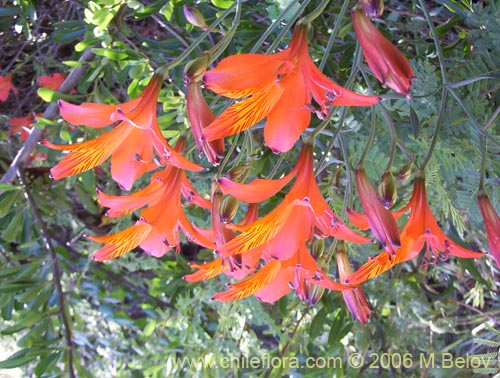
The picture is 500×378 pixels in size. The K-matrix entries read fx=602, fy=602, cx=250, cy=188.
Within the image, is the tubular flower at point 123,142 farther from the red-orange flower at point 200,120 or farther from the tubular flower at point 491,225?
the tubular flower at point 491,225

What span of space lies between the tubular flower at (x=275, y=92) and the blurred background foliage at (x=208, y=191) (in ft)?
0.44

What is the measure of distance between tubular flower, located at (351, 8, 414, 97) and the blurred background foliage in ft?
0.65

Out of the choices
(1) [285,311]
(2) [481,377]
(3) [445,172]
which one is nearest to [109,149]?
(3) [445,172]

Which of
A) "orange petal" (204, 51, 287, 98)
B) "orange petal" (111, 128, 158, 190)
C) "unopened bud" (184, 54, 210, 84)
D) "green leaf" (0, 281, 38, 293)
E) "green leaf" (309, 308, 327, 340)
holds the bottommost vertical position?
"green leaf" (309, 308, 327, 340)

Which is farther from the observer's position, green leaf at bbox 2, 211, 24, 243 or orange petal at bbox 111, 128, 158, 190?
green leaf at bbox 2, 211, 24, 243

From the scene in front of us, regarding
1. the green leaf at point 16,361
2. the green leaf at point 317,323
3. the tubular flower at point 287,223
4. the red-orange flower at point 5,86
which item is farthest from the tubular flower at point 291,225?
the red-orange flower at point 5,86

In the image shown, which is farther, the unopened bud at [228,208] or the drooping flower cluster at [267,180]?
the unopened bud at [228,208]

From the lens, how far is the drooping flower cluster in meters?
0.52

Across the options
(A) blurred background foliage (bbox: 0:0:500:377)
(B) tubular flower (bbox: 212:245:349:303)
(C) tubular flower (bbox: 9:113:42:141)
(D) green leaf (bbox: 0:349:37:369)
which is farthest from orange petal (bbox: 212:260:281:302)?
(C) tubular flower (bbox: 9:113:42:141)

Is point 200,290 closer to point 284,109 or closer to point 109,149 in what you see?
point 109,149

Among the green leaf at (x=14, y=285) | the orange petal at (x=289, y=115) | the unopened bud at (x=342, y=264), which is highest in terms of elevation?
the orange petal at (x=289, y=115)

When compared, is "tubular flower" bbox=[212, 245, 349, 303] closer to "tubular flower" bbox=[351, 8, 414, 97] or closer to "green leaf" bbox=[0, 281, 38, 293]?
"tubular flower" bbox=[351, 8, 414, 97]

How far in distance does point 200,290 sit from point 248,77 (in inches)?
36.7

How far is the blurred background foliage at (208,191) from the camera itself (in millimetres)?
821
